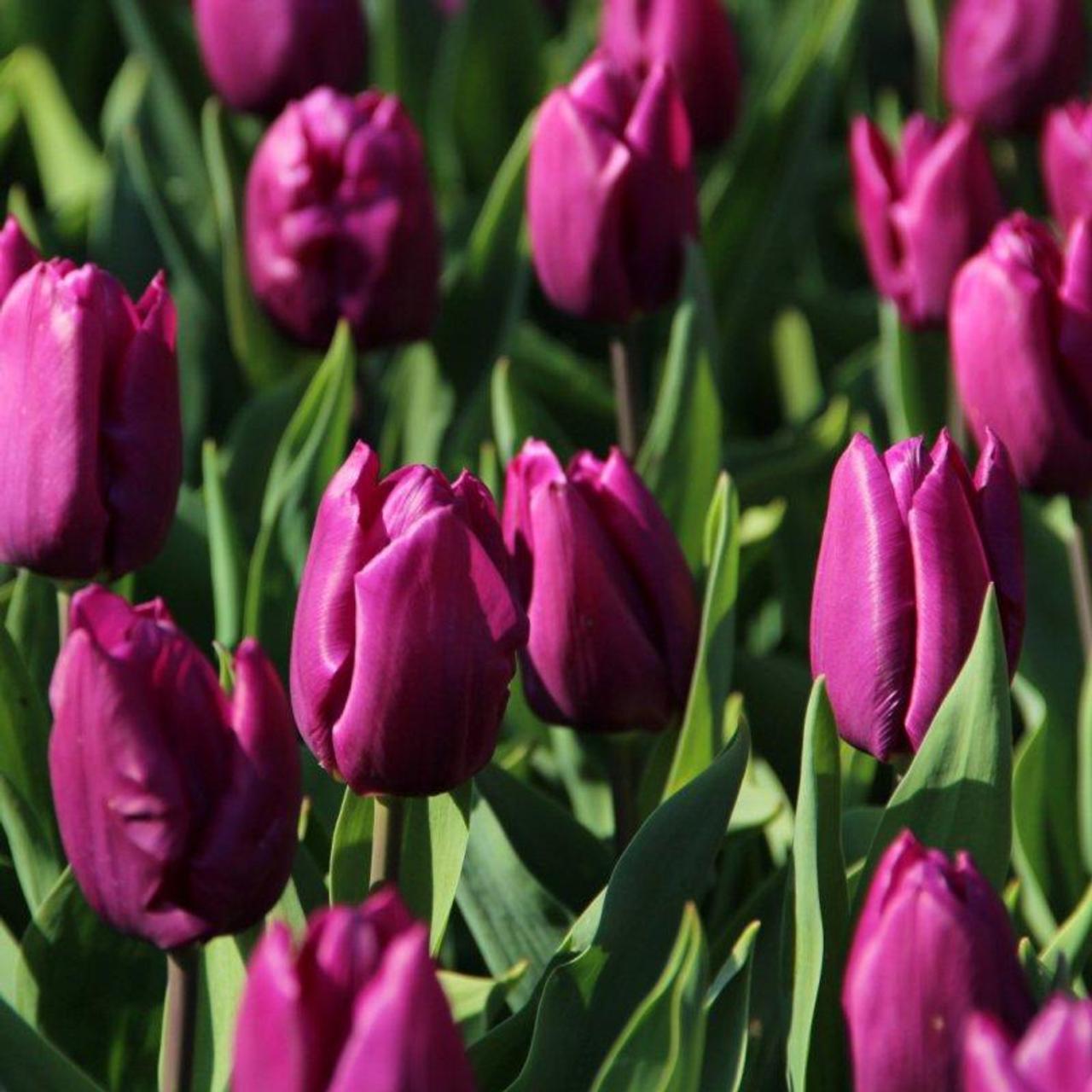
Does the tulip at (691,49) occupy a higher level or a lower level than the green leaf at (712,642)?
higher

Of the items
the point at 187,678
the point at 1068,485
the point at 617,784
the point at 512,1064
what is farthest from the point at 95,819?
the point at 1068,485

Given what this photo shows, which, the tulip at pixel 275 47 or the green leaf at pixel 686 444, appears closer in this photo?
the green leaf at pixel 686 444

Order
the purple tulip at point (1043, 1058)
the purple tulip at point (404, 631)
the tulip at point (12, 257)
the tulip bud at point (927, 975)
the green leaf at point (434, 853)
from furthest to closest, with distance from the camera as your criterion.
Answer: the tulip at point (12, 257) → the green leaf at point (434, 853) → the purple tulip at point (404, 631) → the tulip bud at point (927, 975) → the purple tulip at point (1043, 1058)

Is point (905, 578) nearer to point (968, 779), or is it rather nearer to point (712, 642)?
point (968, 779)

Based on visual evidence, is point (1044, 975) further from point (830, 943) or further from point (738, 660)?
point (738, 660)

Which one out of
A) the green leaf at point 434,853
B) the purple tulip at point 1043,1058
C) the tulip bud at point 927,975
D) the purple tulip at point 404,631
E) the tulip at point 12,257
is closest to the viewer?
the purple tulip at point 1043,1058

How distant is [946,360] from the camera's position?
141 centimetres

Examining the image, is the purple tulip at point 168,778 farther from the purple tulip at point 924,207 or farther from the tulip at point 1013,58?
the tulip at point 1013,58

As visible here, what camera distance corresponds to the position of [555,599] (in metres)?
0.90

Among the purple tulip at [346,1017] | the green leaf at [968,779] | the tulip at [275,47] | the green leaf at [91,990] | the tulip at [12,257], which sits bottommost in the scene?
the green leaf at [91,990]

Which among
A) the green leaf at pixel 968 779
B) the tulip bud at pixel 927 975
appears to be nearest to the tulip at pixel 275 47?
the green leaf at pixel 968 779

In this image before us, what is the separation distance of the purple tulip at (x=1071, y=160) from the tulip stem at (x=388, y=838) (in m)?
0.66

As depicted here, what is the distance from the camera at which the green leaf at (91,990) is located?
2.87ft

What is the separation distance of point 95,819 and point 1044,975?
0.37 meters
